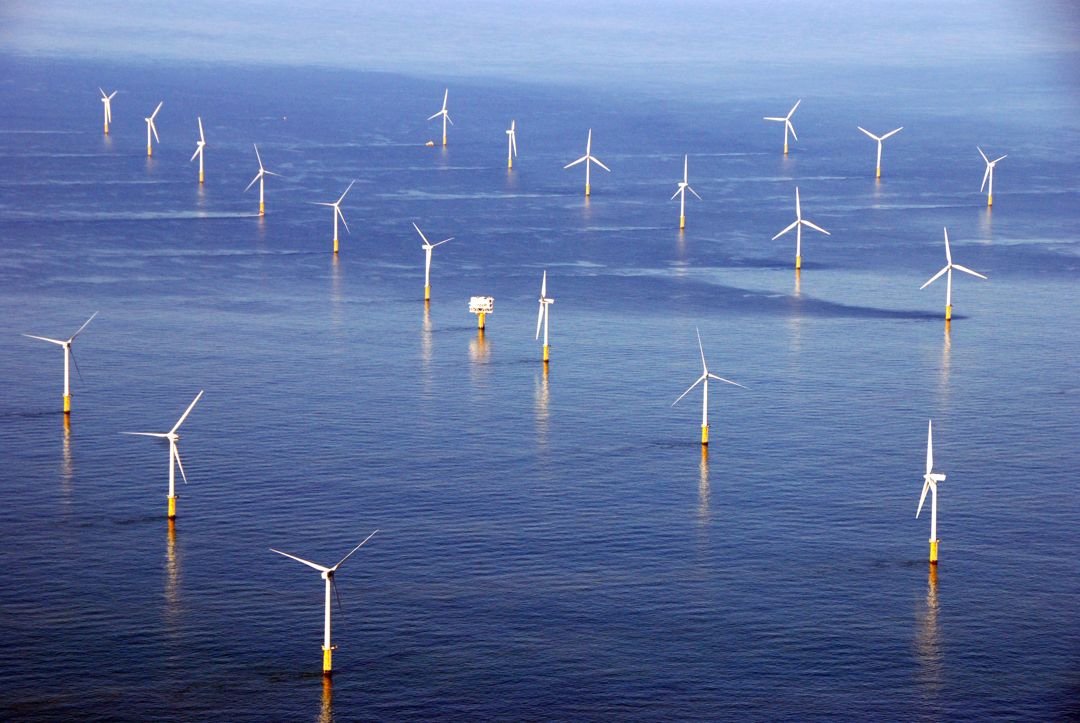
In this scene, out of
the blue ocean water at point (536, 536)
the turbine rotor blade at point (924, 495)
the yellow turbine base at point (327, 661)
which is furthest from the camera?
the turbine rotor blade at point (924, 495)

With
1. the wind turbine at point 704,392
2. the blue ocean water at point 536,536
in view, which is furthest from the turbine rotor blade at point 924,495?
the wind turbine at point 704,392

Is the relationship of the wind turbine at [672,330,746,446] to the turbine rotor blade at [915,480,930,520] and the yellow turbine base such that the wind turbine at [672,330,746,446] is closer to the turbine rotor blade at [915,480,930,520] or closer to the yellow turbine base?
the turbine rotor blade at [915,480,930,520]

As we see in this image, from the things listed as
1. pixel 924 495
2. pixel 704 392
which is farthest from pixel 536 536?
pixel 704 392

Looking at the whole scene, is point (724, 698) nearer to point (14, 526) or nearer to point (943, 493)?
point (943, 493)

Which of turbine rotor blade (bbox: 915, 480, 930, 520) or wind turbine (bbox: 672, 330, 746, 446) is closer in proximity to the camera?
turbine rotor blade (bbox: 915, 480, 930, 520)

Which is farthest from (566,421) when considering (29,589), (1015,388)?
(29,589)

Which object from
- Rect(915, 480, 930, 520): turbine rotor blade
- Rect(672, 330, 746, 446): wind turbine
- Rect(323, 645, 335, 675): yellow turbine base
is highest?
Rect(672, 330, 746, 446): wind turbine

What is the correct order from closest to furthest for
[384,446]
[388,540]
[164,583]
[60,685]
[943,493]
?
[60,685] < [164,583] < [388,540] < [943,493] < [384,446]

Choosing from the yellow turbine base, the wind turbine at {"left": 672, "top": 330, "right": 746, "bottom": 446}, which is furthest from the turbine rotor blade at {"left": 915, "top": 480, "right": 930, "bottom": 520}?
the yellow turbine base

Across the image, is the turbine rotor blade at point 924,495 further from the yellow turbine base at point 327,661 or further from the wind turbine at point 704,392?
the yellow turbine base at point 327,661

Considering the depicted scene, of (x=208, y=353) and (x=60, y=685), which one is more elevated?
(x=208, y=353)

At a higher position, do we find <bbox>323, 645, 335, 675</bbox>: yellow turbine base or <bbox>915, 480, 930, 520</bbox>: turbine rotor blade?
<bbox>915, 480, 930, 520</bbox>: turbine rotor blade
